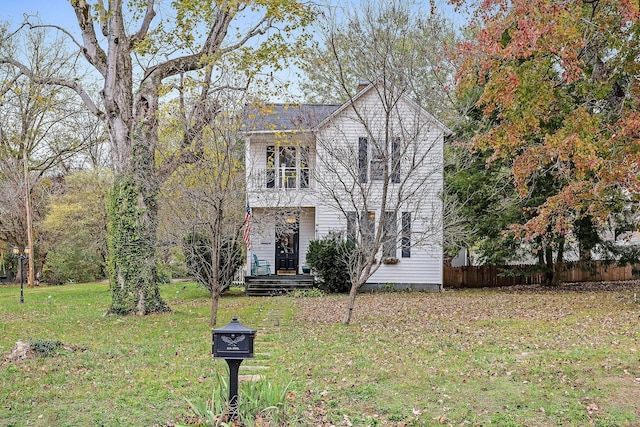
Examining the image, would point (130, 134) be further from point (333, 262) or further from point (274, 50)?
point (333, 262)

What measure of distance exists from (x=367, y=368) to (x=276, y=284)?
44.0ft

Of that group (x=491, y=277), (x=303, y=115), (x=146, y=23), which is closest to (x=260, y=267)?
(x=303, y=115)

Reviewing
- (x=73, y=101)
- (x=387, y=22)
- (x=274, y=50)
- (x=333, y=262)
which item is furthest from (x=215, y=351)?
(x=73, y=101)

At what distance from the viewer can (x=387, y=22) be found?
35.5 ft

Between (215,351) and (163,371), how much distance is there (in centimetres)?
303

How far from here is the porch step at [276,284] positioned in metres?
20.4

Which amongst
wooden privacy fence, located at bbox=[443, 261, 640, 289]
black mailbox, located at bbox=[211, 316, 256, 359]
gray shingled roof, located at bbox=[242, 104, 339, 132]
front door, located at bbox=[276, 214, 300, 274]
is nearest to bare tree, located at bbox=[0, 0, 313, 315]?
gray shingled roof, located at bbox=[242, 104, 339, 132]

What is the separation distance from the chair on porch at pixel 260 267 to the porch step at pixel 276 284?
61 cm

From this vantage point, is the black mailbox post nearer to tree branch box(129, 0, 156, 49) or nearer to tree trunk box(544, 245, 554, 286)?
tree branch box(129, 0, 156, 49)

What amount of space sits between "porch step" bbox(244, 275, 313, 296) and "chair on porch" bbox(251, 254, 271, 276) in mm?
611

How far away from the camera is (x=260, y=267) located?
71.3 feet

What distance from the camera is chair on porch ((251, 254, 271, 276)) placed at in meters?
21.4

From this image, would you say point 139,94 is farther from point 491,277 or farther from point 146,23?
point 491,277

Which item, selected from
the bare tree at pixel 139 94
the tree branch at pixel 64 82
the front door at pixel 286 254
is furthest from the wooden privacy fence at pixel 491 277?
the tree branch at pixel 64 82
